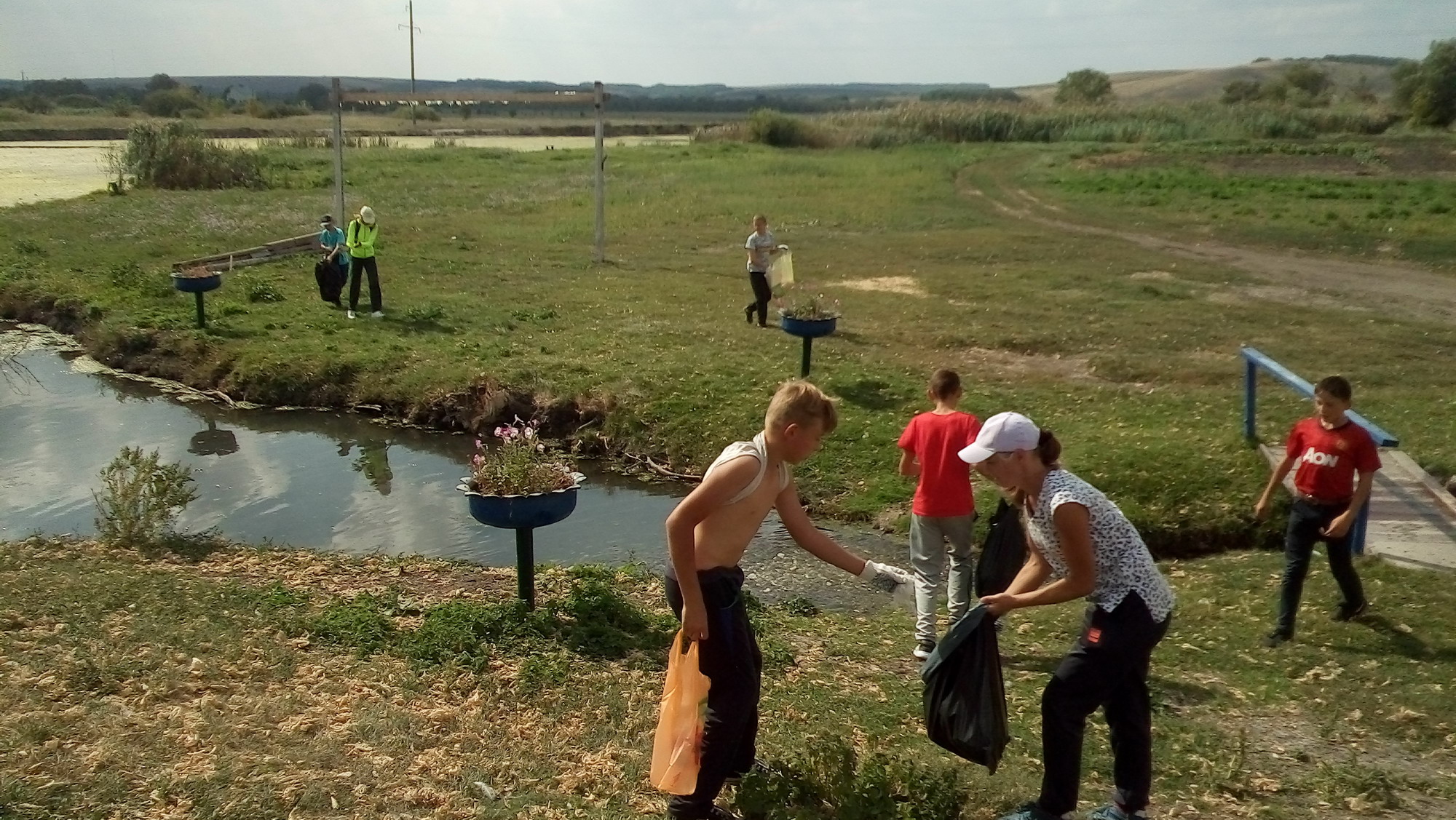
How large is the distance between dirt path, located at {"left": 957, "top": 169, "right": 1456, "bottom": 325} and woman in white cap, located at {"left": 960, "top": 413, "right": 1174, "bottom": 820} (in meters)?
16.6

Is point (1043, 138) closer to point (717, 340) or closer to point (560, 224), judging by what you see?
point (560, 224)

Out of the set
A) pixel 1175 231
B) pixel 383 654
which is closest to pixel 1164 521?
pixel 383 654

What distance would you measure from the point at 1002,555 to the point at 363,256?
14.3m

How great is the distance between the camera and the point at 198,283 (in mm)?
17078

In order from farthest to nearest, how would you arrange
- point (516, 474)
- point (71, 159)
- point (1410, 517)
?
point (71, 159)
point (1410, 517)
point (516, 474)

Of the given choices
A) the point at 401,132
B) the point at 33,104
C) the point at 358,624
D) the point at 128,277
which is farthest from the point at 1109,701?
the point at 33,104

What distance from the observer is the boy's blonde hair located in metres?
4.55

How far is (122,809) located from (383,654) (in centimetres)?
197

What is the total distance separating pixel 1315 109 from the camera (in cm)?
6481

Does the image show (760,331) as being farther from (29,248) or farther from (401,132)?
(401,132)

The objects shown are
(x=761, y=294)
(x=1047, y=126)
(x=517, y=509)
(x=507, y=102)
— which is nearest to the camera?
(x=517, y=509)

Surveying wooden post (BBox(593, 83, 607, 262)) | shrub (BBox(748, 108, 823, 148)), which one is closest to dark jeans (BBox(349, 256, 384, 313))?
wooden post (BBox(593, 83, 607, 262))

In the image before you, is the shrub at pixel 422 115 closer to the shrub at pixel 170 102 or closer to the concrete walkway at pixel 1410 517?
the shrub at pixel 170 102

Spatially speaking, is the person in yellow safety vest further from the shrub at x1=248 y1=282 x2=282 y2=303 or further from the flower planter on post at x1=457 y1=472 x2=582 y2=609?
the flower planter on post at x1=457 y1=472 x2=582 y2=609
